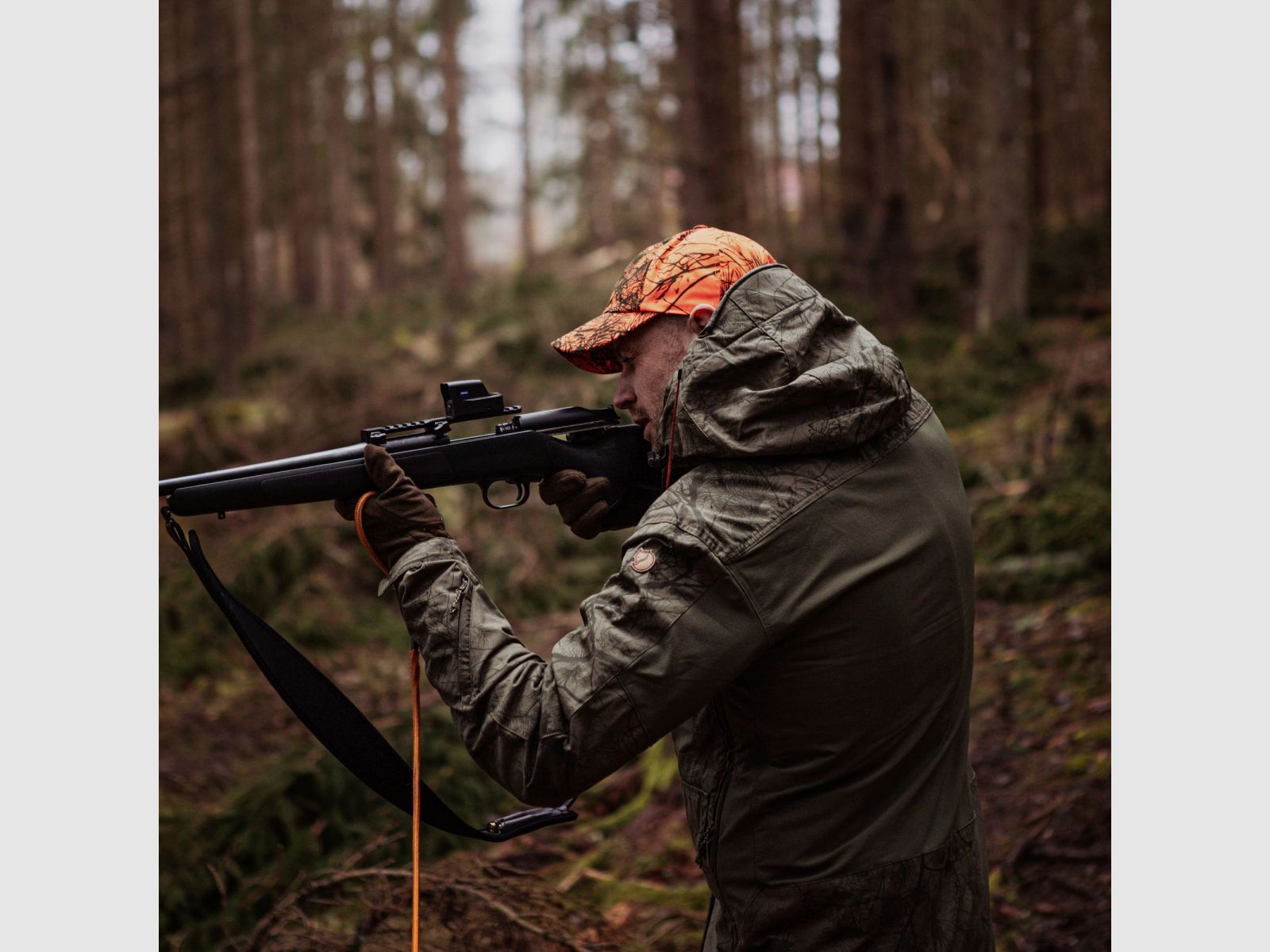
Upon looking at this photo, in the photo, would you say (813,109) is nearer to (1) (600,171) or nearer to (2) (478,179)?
(1) (600,171)

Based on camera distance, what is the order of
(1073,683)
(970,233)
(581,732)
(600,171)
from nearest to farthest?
(581,732), (1073,683), (970,233), (600,171)

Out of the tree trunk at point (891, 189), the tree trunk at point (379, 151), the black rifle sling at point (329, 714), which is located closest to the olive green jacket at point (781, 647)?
the black rifle sling at point (329, 714)

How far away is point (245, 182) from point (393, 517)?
16772 mm

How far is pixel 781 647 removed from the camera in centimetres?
210

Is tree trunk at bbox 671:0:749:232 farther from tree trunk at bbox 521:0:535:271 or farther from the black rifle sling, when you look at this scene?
tree trunk at bbox 521:0:535:271

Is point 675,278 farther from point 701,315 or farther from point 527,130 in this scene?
point 527,130

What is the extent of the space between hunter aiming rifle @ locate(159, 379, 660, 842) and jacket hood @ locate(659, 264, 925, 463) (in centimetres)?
60

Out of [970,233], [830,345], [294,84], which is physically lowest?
[830,345]

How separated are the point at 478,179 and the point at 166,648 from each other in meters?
37.6

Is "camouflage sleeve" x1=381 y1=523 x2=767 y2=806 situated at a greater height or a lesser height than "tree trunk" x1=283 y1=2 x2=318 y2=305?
lesser

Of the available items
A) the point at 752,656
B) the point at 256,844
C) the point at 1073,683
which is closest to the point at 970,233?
the point at 1073,683

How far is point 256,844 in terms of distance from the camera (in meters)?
4.55

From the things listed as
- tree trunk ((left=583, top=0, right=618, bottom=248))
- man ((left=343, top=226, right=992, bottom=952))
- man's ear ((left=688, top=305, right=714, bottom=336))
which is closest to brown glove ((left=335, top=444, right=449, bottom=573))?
man ((left=343, top=226, right=992, bottom=952))

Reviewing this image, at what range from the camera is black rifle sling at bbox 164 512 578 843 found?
267 cm
